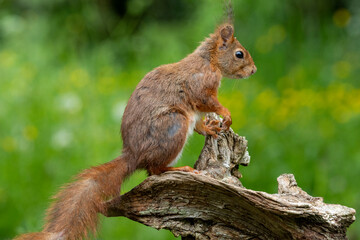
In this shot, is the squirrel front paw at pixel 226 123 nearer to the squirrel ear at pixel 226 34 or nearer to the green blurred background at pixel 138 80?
the squirrel ear at pixel 226 34

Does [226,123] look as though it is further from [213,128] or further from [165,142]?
[165,142]

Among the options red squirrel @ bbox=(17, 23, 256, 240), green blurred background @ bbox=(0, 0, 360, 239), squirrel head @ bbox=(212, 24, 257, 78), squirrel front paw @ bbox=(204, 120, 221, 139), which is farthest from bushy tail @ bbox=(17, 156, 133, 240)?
squirrel head @ bbox=(212, 24, 257, 78)

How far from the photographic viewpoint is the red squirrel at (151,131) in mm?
1831

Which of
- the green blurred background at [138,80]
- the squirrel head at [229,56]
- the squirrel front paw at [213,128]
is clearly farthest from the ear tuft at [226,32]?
the squirrel front paw at [213,128]

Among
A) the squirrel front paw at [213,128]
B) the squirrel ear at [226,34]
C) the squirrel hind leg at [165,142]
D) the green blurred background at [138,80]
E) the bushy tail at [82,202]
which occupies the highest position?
the green blurred background at [138,80]

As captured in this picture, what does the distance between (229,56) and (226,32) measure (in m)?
0.10

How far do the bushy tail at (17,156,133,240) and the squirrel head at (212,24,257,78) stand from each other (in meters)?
0.66

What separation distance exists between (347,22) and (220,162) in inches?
128

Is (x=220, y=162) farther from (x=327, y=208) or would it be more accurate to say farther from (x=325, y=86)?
(x=325, y=86)

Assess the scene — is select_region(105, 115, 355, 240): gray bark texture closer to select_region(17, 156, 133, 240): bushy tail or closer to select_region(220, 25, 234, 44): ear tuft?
select_region(17, 156, 133, 240): bushy tail

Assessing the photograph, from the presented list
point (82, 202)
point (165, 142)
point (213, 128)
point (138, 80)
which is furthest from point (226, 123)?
point (138, 80)

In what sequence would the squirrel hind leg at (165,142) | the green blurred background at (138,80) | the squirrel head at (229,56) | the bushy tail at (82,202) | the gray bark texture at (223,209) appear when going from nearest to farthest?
the gray bark texture at (223,209), the bushy tail at (82,202), the squirrel hind leg at (165,142), the squirrel head at (229,56), the green blurred background at (138,80)

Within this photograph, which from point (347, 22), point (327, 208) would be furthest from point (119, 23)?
point (327, 208)

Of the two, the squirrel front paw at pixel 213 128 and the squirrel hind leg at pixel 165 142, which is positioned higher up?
the squirrel front paw at pixel 213 128
